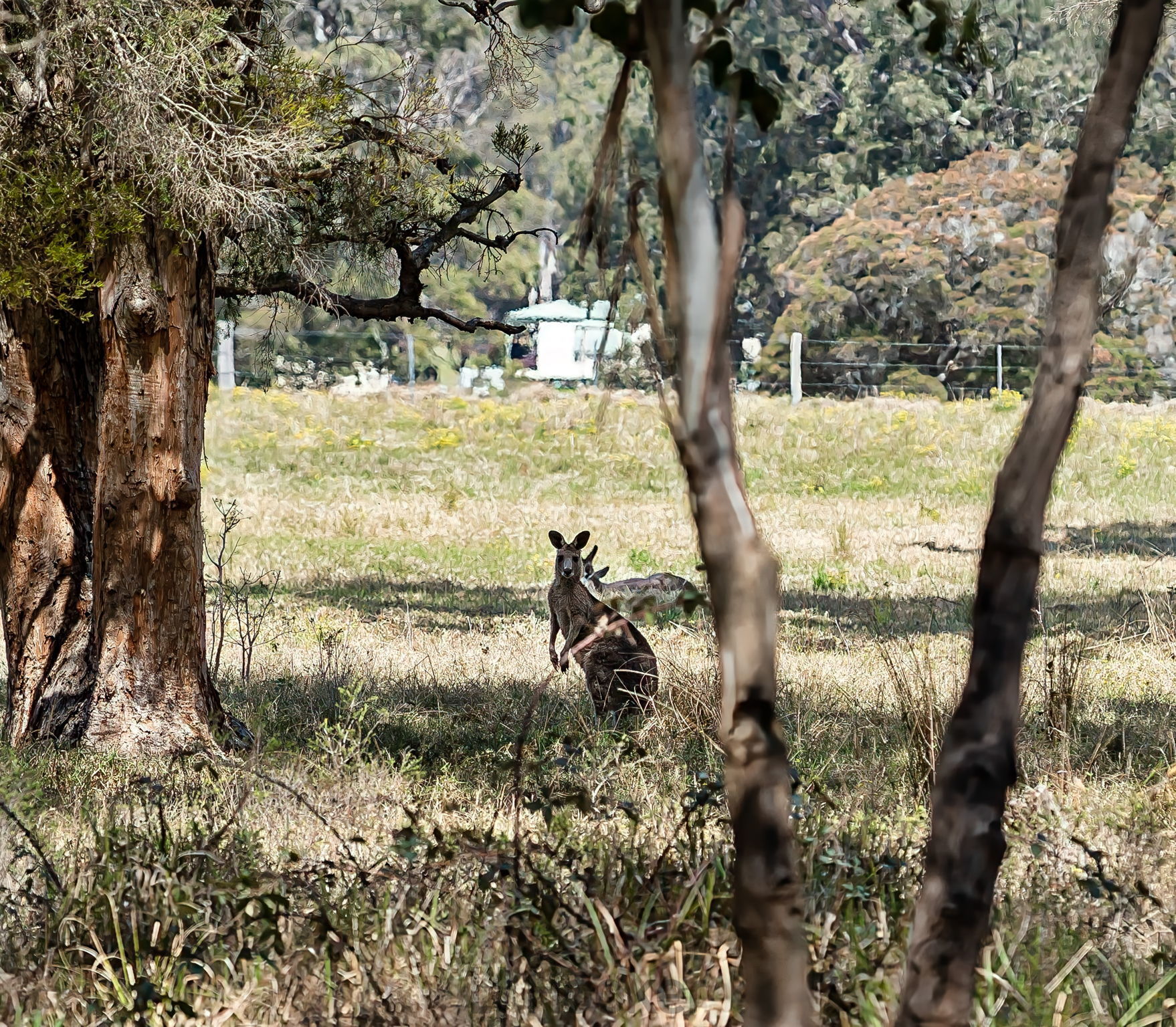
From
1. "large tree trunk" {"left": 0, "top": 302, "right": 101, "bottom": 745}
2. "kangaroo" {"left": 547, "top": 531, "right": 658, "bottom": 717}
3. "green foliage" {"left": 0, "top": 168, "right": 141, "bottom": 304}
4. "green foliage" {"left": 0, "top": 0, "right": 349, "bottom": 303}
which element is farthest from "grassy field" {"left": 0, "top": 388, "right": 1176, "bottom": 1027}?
"green foliage" {"left": 0, "top": 0, "right": 349, "bottom": 303}

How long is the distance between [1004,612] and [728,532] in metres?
0.46

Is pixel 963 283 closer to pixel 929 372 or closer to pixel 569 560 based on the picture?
pixel 929 372

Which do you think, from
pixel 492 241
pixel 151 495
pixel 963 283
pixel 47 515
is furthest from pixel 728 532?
pixel 963 283

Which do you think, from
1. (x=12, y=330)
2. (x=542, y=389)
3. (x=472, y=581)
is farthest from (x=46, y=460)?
(x=542, y=389)

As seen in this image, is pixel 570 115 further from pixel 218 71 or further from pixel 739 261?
pixel 739 261

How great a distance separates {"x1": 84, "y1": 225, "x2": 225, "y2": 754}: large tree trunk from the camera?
20.6 feet

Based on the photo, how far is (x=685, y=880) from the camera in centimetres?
381

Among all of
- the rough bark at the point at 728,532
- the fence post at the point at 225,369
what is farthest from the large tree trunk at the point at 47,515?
the fence post at the point at 225,369

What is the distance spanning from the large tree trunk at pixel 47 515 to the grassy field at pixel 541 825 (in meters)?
0.51

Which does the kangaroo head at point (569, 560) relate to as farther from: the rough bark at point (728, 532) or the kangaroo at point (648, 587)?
the rough bark at point (728, 532)

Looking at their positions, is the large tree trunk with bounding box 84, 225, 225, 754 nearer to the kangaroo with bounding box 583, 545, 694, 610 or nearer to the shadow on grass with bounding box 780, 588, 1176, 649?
the kangaroo with bounding box 583, 545, 694, 610

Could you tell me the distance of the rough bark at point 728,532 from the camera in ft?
7.28

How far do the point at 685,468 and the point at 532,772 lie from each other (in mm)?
3487

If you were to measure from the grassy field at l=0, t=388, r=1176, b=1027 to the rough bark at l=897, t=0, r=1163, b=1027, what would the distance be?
677mm
